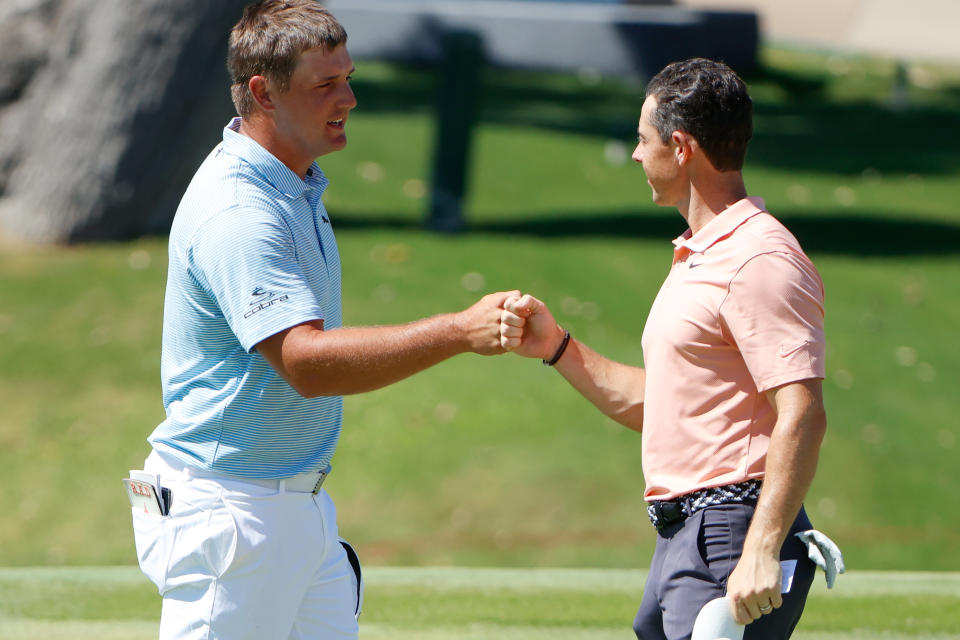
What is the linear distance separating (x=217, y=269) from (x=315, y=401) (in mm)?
500

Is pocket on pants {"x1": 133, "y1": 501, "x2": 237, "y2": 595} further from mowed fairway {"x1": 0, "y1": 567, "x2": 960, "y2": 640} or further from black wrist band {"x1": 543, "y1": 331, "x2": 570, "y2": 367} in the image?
mowed fairway {"x1": 0, "y1": 567, "x2": 960, "y2": 640}

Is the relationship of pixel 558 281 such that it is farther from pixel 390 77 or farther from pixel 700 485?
pixel 390 77

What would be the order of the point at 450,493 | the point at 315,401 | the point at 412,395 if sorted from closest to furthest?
the point at 315,401 < the point at 450,493 < the point at 412,395

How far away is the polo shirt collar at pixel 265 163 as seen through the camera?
321 cm

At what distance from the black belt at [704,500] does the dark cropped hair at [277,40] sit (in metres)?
1.46

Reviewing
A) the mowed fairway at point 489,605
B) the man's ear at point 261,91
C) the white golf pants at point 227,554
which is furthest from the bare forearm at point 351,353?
the mowed fairway at point 489,605

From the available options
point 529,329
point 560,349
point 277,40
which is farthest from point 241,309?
point 560,349

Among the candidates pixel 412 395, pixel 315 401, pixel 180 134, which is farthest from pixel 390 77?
pixel 315 401

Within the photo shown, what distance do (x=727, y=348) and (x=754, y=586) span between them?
1.94 feet

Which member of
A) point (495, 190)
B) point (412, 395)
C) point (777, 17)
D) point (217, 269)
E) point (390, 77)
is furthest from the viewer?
point (777, 17)

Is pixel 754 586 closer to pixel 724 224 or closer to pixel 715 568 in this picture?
pixel 715 568

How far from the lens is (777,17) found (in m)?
30.2

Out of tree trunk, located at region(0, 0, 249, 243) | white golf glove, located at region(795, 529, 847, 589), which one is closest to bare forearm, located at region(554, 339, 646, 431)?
white golf glove, located at region(795, 529, 847, 589)

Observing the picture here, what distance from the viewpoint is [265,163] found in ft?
10.6
